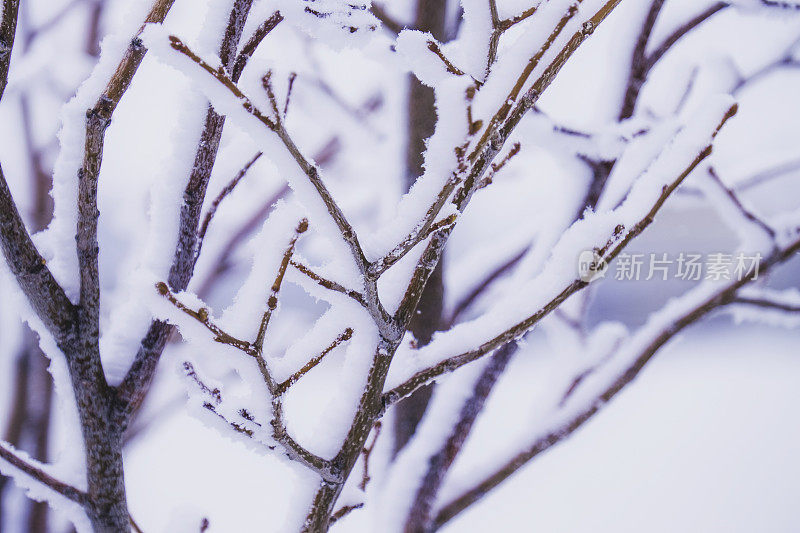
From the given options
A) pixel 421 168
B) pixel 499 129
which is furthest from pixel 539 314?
pixel 421 168

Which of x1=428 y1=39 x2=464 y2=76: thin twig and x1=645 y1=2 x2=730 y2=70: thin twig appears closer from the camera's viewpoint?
x1=428 y1=39 x2=464 y2=76: thin twig

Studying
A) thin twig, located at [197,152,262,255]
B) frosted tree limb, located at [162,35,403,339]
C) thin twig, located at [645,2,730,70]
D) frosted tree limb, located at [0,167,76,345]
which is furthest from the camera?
thin twig, located at [645,2,730,70]

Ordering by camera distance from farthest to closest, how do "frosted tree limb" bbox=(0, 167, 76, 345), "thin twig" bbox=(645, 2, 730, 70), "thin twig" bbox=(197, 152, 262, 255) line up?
"thin twig" bbox=(645, 2, 730, 70) → "thin twig" bbox=(197, 152, 262, 255) → "frosted tree limb" bbox=(0, 167, 76, 345)

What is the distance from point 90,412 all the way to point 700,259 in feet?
4.09

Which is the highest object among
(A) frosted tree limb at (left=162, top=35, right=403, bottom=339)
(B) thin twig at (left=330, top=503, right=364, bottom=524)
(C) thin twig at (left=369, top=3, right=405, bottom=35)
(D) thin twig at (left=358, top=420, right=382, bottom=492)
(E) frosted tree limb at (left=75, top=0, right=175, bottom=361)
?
(C) thin twig at (left=369, top=3, right=405, bottom=35)

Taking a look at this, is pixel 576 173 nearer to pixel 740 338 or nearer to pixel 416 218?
pixel 416 218

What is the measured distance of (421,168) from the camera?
2.57 feet

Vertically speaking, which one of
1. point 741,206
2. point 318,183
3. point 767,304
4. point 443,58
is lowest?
point 318,183

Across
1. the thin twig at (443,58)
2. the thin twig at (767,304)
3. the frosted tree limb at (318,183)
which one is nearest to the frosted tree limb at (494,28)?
the thin twig at (443,58)

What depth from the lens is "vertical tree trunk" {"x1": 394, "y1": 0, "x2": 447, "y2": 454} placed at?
2.47ft

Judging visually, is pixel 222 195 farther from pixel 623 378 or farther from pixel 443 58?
pixel 623 378

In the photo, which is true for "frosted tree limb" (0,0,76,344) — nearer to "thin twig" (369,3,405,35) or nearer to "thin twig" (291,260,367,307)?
"thin twig" (291,260,367,307)

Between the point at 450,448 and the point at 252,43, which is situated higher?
the point at 252,43

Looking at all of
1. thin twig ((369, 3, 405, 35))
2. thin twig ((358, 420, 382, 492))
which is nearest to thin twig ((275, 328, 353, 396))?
thin twig ((358, 420, 382, 492))
